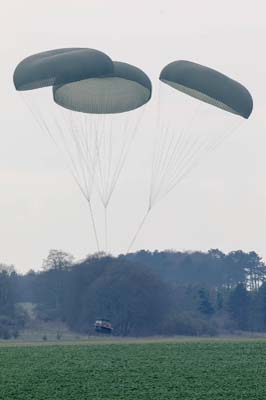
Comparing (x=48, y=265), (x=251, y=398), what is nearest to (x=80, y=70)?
(x=251, y=398)

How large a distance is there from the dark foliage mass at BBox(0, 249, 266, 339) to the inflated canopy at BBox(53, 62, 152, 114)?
35749 mm

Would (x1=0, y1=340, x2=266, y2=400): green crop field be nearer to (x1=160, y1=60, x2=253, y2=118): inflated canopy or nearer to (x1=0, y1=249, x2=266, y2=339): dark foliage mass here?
(x1=160, y1=60, x2=253, y2=118): inflated canopy

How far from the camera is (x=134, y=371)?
137ft

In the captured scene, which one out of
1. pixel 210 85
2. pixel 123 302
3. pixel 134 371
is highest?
pixel 210 85

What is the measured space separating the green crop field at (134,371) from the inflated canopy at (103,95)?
10880 mm

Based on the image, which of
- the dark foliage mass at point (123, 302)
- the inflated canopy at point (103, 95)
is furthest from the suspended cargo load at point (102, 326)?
the dark foliage mass at point (123, 302)

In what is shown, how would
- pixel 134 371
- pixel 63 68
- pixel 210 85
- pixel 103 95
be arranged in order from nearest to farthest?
pixel 63 68 → pixel 210 85 → pixel 103 95 → pixel 134 371

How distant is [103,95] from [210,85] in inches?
199

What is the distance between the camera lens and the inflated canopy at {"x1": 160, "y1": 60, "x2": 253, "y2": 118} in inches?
1471

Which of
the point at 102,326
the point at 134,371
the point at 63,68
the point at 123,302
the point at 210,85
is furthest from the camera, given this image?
the point at 123,302

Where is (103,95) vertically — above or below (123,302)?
above

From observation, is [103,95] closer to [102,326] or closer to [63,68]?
[63,68]

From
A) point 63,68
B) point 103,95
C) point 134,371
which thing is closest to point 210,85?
point 103,95

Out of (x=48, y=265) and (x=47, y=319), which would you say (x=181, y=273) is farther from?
(x=47, y=319)
